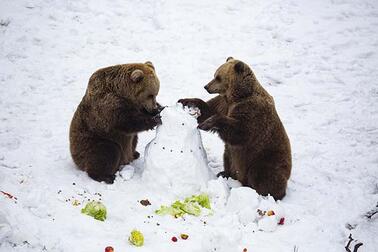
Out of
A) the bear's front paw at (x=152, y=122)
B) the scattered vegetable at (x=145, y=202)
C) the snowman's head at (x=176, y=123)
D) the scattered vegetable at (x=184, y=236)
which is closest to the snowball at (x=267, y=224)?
the scattered vegetable at (x=184, y=236)

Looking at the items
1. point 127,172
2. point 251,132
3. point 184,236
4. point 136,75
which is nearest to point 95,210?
point 184,236

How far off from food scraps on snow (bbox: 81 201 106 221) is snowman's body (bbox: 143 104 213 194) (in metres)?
1.02

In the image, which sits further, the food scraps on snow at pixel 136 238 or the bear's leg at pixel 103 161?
the bear's leg at pixel 103 161

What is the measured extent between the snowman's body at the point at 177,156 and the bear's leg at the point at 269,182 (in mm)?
729

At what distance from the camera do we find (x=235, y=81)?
20.9 feet

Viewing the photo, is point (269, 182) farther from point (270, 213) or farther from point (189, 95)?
point (189, 95)

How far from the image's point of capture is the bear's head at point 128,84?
20.9 ft

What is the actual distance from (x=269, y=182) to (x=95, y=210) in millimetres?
2562

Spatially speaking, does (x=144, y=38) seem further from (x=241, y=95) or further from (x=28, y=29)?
(x=241, y=95)

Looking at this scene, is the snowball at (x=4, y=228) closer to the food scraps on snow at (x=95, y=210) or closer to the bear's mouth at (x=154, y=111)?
the food scraps on snow at (x=95, y=210)

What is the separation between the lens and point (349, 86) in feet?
33.1

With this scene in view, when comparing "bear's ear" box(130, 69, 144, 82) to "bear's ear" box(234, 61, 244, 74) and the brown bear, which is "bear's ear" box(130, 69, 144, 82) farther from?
"bear's ear" box(234, 61, 244, 74)

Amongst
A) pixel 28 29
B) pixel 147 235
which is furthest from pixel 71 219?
pixel 28 29

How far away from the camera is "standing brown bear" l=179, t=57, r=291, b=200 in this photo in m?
6.11
